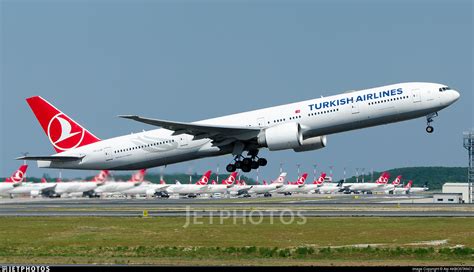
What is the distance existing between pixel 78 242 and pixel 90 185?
231 feet

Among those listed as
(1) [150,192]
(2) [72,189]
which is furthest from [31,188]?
(1) [150,192]

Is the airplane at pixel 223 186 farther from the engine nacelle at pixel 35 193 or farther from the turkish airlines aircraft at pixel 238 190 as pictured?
the engine nacelle at pixel 35 193

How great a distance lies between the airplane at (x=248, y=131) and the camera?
5509cm

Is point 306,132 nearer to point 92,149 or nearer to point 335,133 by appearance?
point 335,133

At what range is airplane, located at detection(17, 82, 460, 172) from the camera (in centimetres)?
5509

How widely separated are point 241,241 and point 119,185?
54379mm

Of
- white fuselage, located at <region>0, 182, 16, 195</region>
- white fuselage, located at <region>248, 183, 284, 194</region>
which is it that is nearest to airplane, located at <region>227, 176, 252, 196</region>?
white fuselage, located at <region>248, 183, 284, 194</region>

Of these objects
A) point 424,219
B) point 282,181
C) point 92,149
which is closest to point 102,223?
point 92,149

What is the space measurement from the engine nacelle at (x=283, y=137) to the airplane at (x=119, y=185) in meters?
13.1

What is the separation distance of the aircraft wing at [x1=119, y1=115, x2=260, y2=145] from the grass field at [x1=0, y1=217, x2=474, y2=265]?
21.6 ft

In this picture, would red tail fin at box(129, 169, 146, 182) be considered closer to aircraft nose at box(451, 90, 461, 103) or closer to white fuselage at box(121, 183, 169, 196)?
aircraft nose at box(451, 90, 461, 103)

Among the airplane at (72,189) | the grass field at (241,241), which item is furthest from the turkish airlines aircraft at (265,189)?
the grass field at (241,241)

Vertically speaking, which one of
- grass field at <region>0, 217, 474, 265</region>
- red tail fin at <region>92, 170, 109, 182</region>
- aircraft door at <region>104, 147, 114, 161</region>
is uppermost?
aircraft door at <region>104, 147, 114, 161</region>

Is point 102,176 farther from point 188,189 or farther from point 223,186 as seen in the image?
point 223,186
